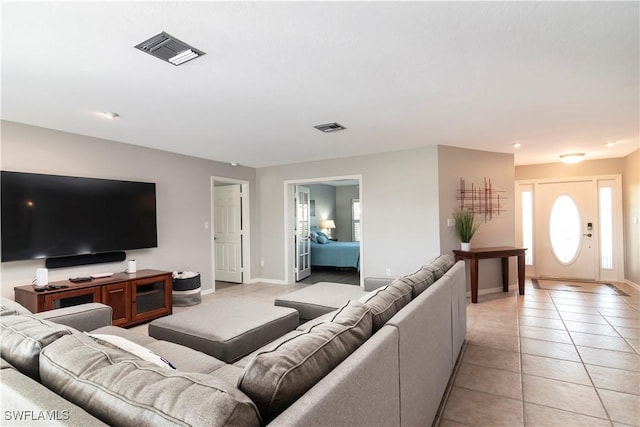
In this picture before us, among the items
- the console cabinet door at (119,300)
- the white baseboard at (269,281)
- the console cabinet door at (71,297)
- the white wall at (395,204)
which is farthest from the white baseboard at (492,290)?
the console cabinet door at (71,297)

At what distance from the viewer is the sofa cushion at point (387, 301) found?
160cm

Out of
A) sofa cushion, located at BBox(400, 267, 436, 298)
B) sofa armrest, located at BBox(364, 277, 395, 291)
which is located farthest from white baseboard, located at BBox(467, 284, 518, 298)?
sofa cushion, located at BBox(400, 267, 436, 298)

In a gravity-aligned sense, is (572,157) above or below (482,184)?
above

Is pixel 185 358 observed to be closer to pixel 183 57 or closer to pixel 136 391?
pixel 136 391

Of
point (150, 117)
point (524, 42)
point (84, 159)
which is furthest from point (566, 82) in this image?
point (84, 159)

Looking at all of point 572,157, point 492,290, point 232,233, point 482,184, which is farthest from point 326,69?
point 572,157

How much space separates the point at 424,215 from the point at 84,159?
15.0 ft

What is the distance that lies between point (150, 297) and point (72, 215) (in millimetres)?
1284

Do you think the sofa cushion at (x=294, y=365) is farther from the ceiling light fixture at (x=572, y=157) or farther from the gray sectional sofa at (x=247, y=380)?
the ceiling light fixture at (x=572, y=157)

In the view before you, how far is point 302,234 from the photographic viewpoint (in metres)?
6.92

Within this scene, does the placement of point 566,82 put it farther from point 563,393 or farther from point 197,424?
point 197,424

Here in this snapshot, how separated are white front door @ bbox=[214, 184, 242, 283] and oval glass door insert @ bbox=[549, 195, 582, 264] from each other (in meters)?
6.16

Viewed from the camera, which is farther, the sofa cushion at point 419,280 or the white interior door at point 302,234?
the white interior door at point 302,234

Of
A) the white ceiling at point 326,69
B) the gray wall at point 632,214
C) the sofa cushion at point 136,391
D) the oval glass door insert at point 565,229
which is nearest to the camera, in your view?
the sofa cushion at point 136,391
